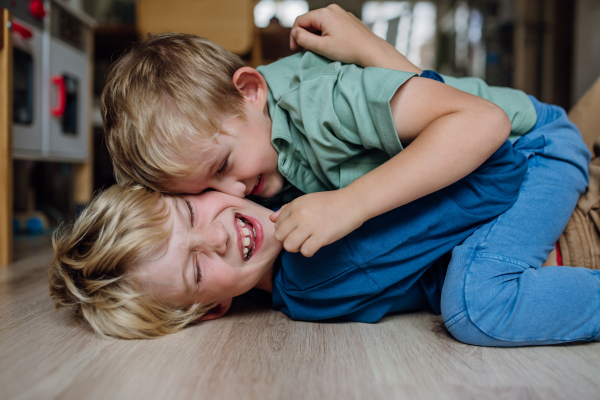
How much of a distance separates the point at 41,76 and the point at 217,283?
5.02ft

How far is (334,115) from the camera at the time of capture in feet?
2.39

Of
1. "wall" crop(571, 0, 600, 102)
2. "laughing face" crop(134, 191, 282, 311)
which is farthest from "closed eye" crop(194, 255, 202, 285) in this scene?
"wall" crop(571, 0, 600, 102)

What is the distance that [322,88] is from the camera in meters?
0.75

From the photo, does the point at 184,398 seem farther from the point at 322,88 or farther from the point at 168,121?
the point at 322,88

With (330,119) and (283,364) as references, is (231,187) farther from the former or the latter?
(283,364)

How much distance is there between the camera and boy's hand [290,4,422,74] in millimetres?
868

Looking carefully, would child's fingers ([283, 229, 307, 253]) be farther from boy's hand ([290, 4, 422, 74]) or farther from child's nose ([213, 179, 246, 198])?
boy's hand ([290, 4, 422, 74])

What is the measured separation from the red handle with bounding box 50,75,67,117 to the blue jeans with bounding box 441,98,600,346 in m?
1.79

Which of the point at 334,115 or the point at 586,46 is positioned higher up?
the point at 586,46

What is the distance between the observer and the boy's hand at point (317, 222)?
629 millimetres

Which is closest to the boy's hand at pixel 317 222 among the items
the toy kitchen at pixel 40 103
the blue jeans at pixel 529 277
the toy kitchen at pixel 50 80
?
the blue jeans at pixel 529 277

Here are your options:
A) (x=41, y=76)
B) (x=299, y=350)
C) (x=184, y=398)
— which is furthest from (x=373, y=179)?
(x=41, y=76)

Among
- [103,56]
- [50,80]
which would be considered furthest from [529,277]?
[103,56]

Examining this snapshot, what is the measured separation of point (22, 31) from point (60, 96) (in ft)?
1.08
